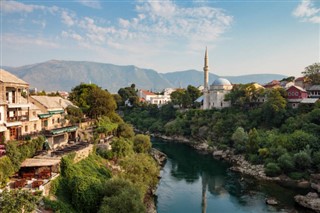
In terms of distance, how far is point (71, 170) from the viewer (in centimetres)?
2381

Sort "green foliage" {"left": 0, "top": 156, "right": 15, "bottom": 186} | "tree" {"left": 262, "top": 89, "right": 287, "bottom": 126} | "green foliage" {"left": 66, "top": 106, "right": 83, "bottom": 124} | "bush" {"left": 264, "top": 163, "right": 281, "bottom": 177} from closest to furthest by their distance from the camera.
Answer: "green foliage" {"left": 0, "top": 156, "right": 15, "bottom": 186} < "green foliage" {"left": 66, "top": 106, "right": 83, "bottom": 124} < "bush" {"left": 264, "top": 163, "right": 281, "bottom": 177} < "tree" {"left": 262, "top": 89, "right": 287, "bottom": 126}

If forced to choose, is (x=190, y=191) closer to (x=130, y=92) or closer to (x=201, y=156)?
(x=201, y=156)

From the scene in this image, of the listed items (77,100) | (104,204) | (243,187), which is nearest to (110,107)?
(77,100)

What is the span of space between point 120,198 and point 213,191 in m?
18.1

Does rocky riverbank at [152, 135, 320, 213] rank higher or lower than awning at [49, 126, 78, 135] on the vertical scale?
lower

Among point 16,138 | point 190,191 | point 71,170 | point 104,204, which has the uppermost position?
point 16,138

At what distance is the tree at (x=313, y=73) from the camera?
62.4m

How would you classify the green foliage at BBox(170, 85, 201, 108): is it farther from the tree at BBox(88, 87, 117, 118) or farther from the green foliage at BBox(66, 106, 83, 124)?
the green foliage at BBox(66, 106, 83, 124)

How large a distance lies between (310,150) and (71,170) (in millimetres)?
31643

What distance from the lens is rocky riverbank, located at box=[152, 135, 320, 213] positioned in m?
30.1

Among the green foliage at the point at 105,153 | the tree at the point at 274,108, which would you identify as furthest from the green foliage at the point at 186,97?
the green foliage at the point at 105,153

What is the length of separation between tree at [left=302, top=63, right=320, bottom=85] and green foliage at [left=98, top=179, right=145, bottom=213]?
54.7m

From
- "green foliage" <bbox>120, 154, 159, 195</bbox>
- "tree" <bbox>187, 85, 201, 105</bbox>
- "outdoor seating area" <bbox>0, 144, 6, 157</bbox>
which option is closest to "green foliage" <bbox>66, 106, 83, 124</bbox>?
"green foliage" <bbox>120, 154, 159, 195</bbox>

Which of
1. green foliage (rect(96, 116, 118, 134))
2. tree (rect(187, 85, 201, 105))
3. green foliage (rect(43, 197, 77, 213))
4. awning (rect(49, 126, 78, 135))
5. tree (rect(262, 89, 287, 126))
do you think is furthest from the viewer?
tree (rect(187, 85, 201, 105))
